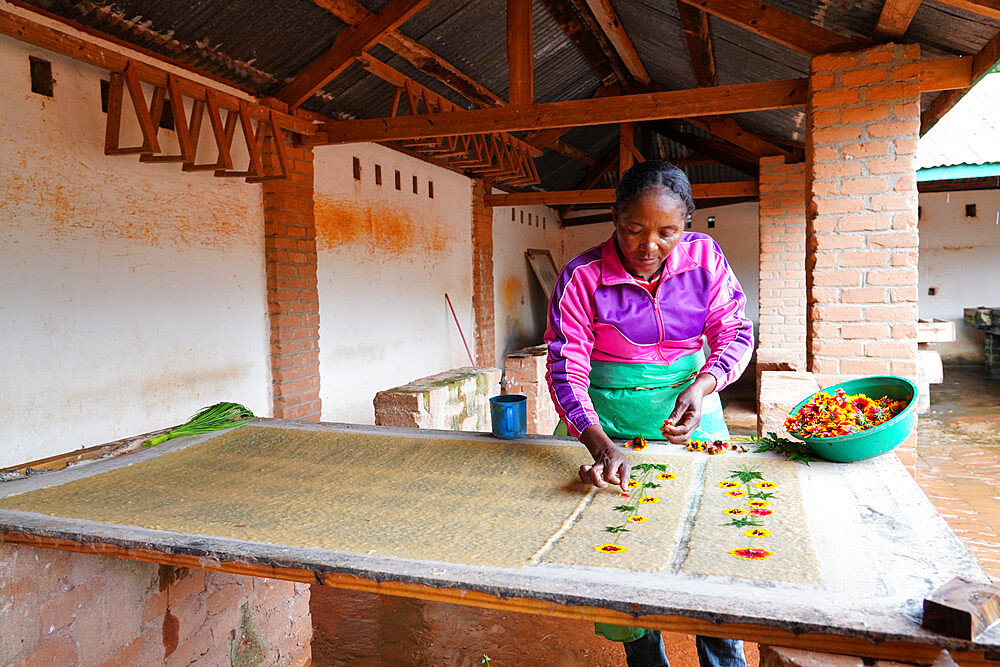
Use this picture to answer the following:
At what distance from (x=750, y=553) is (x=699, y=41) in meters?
4.85

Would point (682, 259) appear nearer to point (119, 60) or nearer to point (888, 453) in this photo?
point (888, 453)

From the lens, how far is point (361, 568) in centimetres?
127

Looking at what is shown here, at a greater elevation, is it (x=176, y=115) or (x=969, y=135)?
(x=969, y=135)

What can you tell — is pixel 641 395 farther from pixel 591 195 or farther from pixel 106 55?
pixel 591 195

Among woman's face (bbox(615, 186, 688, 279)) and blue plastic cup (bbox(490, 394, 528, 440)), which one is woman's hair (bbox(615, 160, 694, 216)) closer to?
woman's face (bbox(615, 186, 688, 279))

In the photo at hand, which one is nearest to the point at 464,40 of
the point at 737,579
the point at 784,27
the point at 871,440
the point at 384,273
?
the point at 384,273

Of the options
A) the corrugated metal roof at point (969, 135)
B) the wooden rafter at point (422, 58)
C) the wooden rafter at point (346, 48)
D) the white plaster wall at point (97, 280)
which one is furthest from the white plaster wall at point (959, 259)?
the white plaster wall at point (97, 280)

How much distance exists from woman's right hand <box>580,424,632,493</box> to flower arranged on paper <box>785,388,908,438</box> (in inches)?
22.0

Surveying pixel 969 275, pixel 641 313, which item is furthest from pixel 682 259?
pixel 969 275

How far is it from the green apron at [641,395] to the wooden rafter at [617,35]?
4495 mm

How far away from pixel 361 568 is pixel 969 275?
40.5ft

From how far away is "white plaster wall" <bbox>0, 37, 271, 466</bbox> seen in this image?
315cm

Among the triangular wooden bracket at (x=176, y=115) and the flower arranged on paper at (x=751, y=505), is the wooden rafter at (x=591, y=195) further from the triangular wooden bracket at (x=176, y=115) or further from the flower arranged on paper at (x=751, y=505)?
the flower arranged on paper at (x=751, y=505)

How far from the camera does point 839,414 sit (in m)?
1.82
